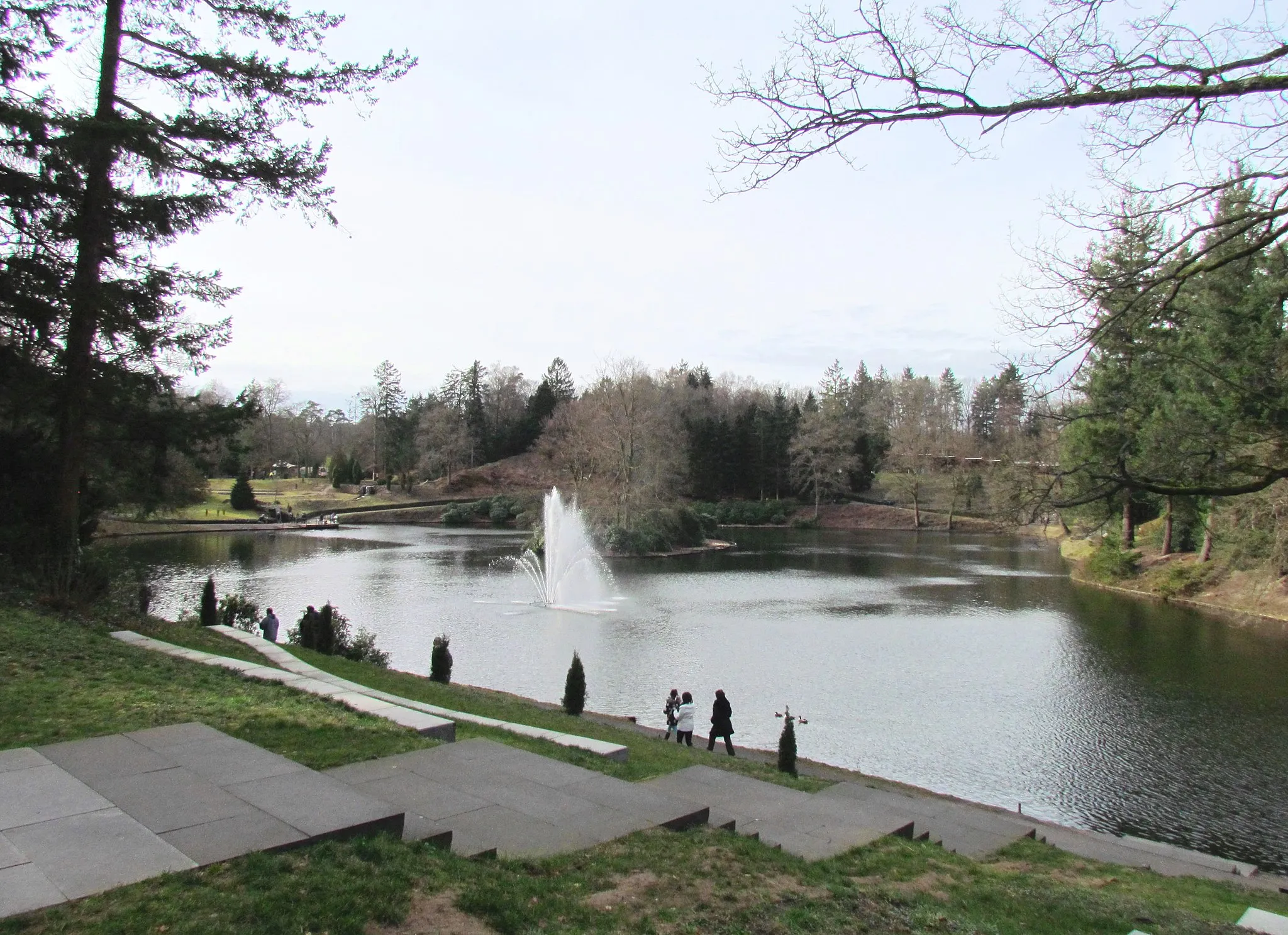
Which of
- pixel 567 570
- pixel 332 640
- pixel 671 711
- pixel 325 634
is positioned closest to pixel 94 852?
pixel 671 711

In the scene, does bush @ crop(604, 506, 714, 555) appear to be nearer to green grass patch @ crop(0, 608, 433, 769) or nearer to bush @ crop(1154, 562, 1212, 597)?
bush @ crop(1154, 562, 1212, 597)

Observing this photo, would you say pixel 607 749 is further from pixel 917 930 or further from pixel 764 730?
pixel 764 730

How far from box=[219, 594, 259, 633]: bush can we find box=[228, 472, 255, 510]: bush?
176 feet

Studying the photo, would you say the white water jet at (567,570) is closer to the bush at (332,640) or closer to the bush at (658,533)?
the bush at (658,533)

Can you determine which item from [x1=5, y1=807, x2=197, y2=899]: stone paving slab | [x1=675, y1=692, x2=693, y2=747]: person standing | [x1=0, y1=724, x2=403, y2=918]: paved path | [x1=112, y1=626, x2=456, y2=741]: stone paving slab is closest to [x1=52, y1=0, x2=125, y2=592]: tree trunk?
[x1=112, y1=626, x2=456, y2=741]: stone paving slab

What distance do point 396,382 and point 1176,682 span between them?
85.2 metres

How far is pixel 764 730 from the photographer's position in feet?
47.3

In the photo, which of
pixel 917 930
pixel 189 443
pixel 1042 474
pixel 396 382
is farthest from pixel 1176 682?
pixel 396 382

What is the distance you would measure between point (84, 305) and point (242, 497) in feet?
203

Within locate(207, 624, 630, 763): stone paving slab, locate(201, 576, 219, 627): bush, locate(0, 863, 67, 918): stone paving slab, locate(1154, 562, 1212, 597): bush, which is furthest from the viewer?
locate(1154, 562, 1212, 597): bush

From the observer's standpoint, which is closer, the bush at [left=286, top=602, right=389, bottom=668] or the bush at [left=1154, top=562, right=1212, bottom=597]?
the bush at [left=286, top=602, right=389, bottom=668]

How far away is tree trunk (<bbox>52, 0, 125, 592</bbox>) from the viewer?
40.2 ft

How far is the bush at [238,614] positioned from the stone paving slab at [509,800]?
1481 cm

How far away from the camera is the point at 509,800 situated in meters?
5.54
